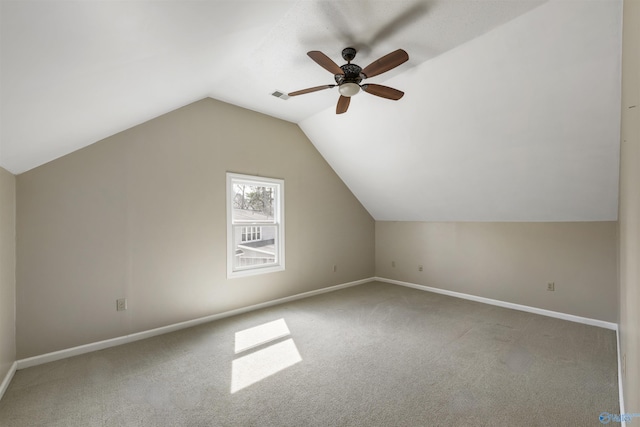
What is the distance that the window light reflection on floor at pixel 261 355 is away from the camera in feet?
8.18

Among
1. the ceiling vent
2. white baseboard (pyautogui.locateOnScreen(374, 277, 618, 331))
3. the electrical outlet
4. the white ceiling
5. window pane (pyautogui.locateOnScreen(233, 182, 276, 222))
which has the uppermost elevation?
the ceiling vent

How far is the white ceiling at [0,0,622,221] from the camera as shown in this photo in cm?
135

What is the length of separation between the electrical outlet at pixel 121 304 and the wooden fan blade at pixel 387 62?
3443 millimetres

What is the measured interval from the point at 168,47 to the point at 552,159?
3910 millimetres

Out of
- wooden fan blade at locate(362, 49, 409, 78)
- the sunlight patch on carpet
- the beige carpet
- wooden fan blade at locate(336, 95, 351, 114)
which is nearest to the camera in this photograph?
the beige carpet

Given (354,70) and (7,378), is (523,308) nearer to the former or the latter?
(354,70)

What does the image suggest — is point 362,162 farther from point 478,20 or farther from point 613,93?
point 613,93

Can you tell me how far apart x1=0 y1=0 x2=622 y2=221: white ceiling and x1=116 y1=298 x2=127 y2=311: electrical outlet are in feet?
5.10

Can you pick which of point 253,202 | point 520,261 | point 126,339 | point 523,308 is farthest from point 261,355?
point 520,261

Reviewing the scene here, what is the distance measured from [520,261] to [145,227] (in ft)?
17.0

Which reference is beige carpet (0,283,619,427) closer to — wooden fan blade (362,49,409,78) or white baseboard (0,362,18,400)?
white baseboard (0,362,18,400)

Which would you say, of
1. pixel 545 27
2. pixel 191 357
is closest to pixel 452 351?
pixel 191 357

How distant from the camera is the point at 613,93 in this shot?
2461 mm

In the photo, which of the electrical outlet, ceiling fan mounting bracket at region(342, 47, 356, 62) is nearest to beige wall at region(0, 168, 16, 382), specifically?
the electrical outlet
